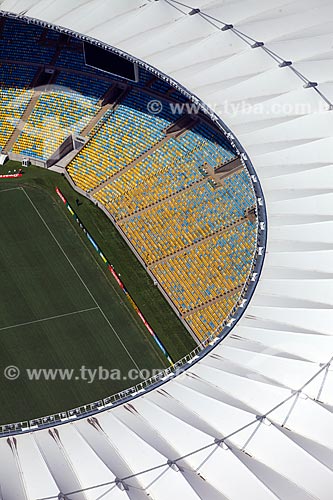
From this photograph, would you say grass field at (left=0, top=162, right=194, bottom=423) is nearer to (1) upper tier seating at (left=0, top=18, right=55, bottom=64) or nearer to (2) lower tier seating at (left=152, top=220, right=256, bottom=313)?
(2) lower tier seating at (left=152, top=220, right=256, bottom=313)

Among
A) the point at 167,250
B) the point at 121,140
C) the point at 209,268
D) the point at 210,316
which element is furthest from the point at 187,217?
the point at 121,140

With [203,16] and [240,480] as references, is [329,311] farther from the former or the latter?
[203,16]

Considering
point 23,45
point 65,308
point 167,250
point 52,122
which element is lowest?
point 65,308

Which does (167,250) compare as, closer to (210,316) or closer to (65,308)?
(210,316)

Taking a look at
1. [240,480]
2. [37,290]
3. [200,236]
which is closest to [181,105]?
[200,236]

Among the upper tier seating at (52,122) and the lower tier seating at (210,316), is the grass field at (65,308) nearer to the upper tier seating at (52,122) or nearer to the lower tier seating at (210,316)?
the lower tier seating at (210,316)

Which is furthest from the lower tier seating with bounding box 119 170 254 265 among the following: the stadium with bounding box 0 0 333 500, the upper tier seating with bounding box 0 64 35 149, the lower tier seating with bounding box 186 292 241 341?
the upper tier seating with bounding box 0 64 35 149
